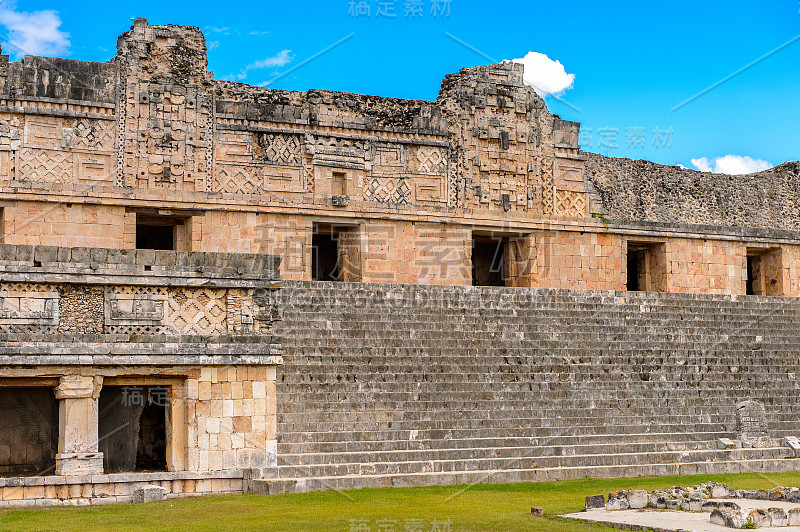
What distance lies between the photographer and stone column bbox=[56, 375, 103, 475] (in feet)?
36.8

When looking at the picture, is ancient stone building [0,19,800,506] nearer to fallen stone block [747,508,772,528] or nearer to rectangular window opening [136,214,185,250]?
rectangular window opening [136,214,185,250]

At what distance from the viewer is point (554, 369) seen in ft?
48.4

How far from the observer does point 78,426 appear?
11.3 m

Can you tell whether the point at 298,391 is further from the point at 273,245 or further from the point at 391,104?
the point at 391,104

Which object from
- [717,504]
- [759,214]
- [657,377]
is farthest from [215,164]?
[759,214]

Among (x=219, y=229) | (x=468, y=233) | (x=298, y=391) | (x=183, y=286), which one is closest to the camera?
(x=183, y=286)

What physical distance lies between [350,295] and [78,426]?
4.98 m

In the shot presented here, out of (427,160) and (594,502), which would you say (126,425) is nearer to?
(594,502)

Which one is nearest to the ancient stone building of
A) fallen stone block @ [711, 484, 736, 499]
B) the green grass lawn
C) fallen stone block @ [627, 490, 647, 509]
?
the green grass lawn

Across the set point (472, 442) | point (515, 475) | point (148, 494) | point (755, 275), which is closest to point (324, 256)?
point (472, 442)

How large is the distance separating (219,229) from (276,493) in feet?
27.9

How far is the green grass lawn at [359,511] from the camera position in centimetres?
888

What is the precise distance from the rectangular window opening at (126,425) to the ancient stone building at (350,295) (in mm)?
41

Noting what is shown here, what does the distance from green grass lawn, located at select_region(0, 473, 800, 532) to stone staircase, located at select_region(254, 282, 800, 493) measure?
56 centimetres
